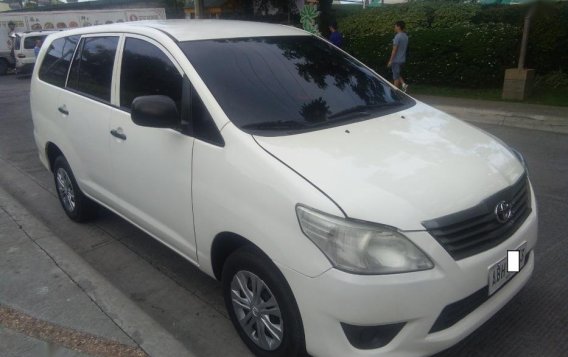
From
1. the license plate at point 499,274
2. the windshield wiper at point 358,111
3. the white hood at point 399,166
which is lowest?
the license plate at point 499,274

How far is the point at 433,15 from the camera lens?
12836 millimetres

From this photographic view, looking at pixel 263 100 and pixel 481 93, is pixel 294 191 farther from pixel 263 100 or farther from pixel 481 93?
pixel 481 93

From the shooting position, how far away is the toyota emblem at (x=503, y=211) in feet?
7.98

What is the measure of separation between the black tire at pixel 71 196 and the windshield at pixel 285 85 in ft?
6.83

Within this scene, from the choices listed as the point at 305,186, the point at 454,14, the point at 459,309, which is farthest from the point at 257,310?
the point at 454,14

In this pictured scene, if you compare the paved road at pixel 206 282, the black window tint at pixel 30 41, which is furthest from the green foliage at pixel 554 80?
the black window tint at pixel 30 41

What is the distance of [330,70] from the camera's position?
11.8 feet

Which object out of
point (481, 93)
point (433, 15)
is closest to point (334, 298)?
point (481, 93)

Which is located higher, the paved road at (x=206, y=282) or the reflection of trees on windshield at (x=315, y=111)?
the reflection of trees on windshield at (x=315, y=111)

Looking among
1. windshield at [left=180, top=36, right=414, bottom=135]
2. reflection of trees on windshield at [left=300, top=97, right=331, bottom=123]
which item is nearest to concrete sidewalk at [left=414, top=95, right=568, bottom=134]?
windshield at [left=180, top=36, right=414, bottom=135]

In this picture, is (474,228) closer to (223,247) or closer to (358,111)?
(358,111)

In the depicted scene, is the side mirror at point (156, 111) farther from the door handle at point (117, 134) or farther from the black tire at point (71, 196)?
the black tire at point (71, 196)

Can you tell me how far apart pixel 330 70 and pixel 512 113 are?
6.31 meters

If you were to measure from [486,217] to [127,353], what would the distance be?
2.05 metres
